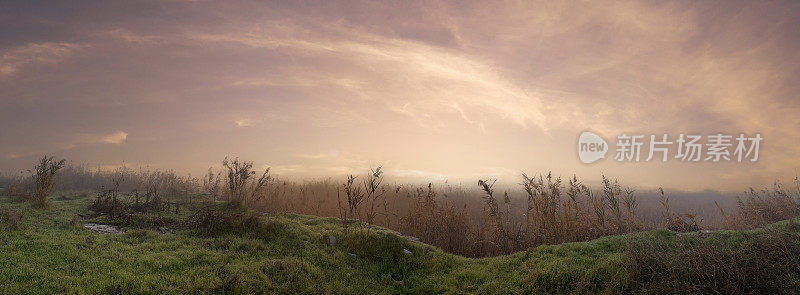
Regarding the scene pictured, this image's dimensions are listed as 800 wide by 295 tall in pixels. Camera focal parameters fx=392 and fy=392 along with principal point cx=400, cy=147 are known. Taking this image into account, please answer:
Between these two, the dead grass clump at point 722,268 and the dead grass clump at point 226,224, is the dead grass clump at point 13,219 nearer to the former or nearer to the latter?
the dead grass clump at point 226,224

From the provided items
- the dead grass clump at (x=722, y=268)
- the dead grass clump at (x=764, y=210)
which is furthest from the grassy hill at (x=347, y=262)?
the dead grass clump at (x=764, y=210)

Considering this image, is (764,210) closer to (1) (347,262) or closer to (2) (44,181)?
(1) (347,262)

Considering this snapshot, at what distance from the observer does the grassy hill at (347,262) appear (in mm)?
5086

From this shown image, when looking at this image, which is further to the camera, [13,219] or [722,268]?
[13,219]

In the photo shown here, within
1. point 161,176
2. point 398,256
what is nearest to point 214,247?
→ point 398,256

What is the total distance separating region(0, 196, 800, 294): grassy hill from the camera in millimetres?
5086

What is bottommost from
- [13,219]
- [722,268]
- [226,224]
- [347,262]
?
[347,262]

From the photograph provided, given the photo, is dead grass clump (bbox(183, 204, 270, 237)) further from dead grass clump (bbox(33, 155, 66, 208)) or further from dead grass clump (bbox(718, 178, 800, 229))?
dead grass clump (bbox(718, 178, 800, 229))

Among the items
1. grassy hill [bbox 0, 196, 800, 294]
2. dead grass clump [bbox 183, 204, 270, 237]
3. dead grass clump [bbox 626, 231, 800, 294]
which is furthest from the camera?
dead grass clump [bbox 183, 204, 270, 237]

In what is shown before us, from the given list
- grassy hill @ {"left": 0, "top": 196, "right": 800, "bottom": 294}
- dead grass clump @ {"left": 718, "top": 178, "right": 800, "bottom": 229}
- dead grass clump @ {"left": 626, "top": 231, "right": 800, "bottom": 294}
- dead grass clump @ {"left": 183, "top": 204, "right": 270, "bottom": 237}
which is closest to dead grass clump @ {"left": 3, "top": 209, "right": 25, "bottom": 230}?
grassy hill @ {"left": 0, "top": 196, "right": 800, "bottom": 294}

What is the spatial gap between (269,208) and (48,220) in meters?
5.56

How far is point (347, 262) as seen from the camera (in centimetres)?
737

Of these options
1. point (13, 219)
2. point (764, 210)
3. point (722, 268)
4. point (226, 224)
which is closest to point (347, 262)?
point (226, 224)

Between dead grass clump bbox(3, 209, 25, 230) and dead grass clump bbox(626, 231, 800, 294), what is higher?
dead grass clump bbox(3, 209, 25, 230)
